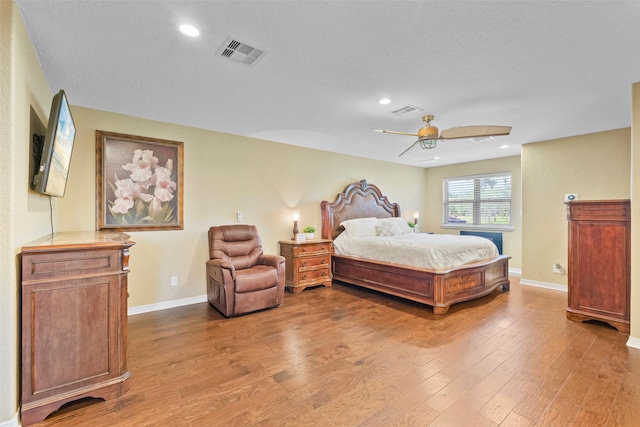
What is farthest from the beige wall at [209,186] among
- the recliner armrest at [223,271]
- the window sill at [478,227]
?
the recliner armrest at [223,271]

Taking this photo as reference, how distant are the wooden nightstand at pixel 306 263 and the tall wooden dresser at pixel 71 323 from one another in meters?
2.65

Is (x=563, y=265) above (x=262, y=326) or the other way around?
above

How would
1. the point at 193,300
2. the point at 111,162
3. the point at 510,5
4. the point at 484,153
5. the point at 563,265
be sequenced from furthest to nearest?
the point at 484,153 → the point at 563,265 → the point at 193,300 → the point at 111,162 → the point at 510,5

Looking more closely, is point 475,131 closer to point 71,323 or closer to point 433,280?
point 433,280

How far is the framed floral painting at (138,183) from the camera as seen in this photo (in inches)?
131

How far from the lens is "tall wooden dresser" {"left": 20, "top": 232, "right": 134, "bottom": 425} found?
5.49ft

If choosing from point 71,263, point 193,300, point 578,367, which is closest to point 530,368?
point 578,367

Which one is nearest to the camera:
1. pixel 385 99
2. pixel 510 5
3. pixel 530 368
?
pixel 510 5

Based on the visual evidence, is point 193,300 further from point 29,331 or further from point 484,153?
point 484,153

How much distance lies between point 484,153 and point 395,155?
1679 millimetres

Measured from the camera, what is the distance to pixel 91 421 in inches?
67.2

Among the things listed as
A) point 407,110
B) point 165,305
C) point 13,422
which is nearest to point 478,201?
point 407,110

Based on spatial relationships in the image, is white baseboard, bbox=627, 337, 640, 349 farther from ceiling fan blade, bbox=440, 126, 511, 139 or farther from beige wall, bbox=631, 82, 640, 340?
ceiling fan blade, bbox=440, 126, 511, 139

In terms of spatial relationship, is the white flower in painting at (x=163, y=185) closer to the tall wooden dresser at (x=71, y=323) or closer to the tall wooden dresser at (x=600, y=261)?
the tall wooden dresser at (x=71, y=323)
